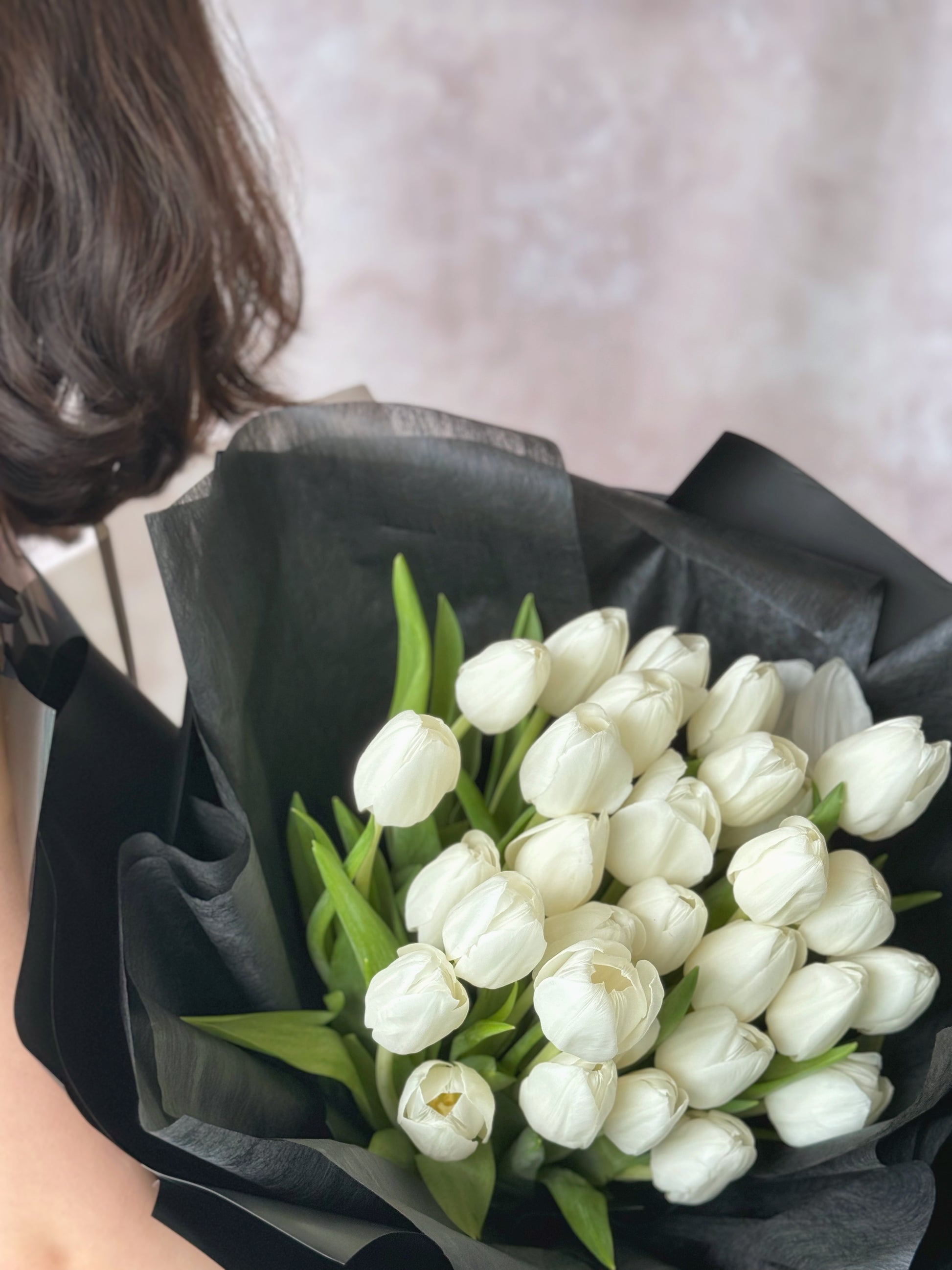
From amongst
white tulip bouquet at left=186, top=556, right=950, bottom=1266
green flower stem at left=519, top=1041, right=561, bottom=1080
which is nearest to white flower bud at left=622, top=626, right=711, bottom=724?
white tulip bouquet at left=186, top=556, right=950, bottom=1266

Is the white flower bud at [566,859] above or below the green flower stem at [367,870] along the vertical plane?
above

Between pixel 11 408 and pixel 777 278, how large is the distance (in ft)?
3.18

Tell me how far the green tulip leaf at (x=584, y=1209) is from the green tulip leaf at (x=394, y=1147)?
0.13 feet

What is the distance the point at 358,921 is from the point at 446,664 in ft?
0.32

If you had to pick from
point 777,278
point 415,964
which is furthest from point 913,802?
point 777,278

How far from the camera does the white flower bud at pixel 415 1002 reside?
0.26 metres

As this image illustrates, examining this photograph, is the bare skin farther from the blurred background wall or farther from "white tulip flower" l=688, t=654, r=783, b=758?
the blurred background wall

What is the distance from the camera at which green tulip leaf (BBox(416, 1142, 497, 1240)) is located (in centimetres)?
28

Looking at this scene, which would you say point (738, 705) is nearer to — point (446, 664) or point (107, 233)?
point (446, 664)

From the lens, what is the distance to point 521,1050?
11.8 inches

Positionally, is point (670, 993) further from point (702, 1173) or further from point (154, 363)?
point (154, 363)

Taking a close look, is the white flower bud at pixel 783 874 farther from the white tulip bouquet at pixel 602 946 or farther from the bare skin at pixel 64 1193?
the bare skin at pixel 64 1193

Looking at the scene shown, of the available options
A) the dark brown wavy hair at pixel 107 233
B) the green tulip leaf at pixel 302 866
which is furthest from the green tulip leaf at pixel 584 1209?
the dark brown wavy hair at pixel 107 233

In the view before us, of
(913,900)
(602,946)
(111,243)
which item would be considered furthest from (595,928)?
(111,243)
